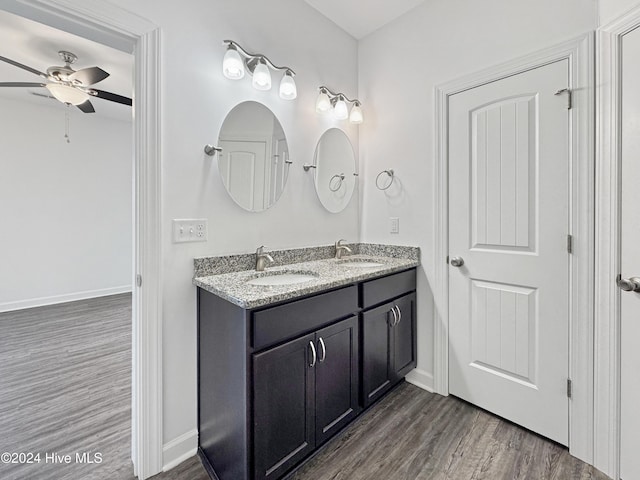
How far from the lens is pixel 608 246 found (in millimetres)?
1368

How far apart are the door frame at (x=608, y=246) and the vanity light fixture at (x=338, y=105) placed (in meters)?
1.40

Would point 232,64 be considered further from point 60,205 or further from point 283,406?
point 60,205

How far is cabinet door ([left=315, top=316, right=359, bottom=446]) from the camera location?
1.43 m

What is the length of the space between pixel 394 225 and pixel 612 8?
1.52m

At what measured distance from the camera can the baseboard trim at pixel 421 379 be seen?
210 cm

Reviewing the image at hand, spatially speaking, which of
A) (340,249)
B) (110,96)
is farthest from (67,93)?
(340,249)

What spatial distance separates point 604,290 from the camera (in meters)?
1.39

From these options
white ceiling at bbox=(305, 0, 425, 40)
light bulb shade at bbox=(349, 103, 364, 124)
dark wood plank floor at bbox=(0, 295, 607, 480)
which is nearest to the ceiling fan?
white ceiling at bbox=(305, 0, 425, 40)

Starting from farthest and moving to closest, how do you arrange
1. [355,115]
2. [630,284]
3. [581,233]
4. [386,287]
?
[355,115], [386,287], [581,233], [630,284]

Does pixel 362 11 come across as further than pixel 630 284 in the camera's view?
Yes

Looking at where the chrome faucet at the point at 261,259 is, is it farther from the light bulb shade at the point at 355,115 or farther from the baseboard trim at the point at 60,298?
the baseboard trim at the point at 60,298

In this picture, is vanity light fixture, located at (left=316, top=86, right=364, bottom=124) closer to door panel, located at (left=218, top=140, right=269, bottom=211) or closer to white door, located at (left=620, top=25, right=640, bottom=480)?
door panel, located at (left=218, top=140, right=269, bottom=211)

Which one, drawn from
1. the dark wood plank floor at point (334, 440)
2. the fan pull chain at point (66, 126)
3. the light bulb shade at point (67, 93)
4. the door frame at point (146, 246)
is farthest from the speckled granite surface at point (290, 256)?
the fan pull chain at point (66, 126)

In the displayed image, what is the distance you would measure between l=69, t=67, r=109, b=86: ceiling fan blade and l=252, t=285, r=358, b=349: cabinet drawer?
2.55 meters
